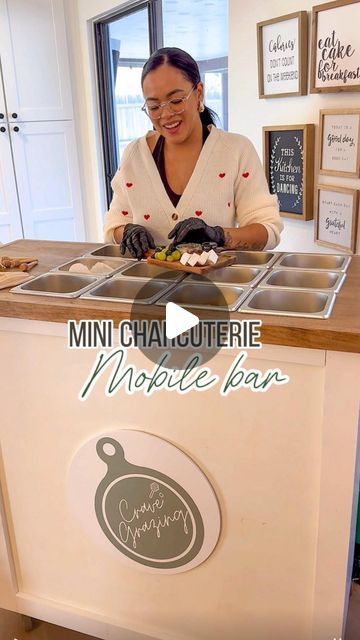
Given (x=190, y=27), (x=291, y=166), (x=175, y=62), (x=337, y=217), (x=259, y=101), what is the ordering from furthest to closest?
(x=190, y=27), (x=259, y=101), (x=291, y=166), (x=337, y=217), (x=175, y=62)

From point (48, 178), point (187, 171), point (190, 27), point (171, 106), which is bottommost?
point (48, 178)

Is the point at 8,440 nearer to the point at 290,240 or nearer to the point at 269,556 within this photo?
the point at 269,556

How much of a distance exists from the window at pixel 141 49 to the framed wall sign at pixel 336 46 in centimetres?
93

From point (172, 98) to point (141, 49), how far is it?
7.68ft

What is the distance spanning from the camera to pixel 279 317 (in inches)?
39.7

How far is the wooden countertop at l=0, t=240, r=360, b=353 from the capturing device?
0.94 meters

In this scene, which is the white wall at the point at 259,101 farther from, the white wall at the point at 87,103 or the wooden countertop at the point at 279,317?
the white wall at the point at 87,103

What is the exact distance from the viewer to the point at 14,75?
3.48 meters

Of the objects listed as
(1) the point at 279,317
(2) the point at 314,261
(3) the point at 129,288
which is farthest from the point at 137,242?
(1) the point at 279,317

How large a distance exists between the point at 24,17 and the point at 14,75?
1.18 feet

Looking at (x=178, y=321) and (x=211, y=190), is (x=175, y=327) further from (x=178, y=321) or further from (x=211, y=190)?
(x=211, y=190)

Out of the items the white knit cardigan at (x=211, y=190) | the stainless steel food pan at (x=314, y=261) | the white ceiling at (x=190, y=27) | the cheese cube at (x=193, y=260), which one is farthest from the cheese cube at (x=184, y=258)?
the white ceiling at (x=190, y=27)

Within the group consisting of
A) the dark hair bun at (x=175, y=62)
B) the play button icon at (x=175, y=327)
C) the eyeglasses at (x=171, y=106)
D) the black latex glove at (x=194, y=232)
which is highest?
the dark hair bun at (x=175, y=62)

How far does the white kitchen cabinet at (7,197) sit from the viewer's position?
3537 mm
